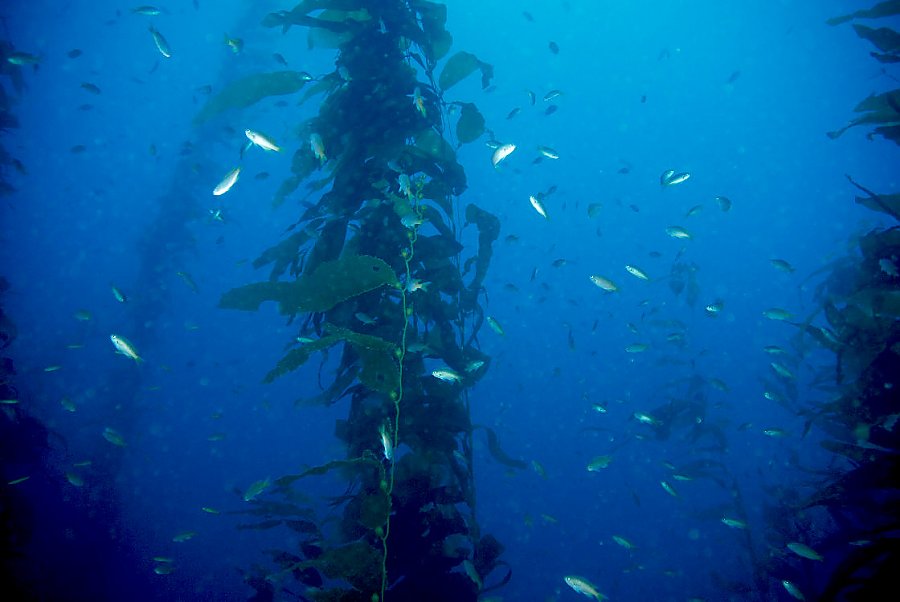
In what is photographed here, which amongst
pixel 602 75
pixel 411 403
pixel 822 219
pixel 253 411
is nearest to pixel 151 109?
pixel 253 411

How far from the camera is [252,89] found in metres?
3.72

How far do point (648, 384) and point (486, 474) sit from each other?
3589 centimetres

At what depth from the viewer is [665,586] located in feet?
56.2

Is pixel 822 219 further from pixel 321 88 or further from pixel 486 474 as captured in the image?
pixel 321 88

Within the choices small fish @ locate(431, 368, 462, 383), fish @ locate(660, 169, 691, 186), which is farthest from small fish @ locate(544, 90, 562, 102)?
small fish @ locate(431, 368, 462, 383)

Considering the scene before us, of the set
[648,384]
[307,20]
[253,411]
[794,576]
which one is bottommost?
[253,411]

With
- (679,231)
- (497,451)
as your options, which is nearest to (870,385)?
(497,451)

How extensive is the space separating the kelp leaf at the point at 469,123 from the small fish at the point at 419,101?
548mm

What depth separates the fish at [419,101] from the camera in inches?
132

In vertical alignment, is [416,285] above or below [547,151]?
above

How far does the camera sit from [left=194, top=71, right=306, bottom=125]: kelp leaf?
3.68 metres

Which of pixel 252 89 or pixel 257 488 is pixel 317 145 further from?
pixel 257 488

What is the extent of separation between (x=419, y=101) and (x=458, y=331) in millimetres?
2101

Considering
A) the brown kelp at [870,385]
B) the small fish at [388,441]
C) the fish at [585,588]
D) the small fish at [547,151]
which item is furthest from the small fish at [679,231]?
the small fish at [388,441]
